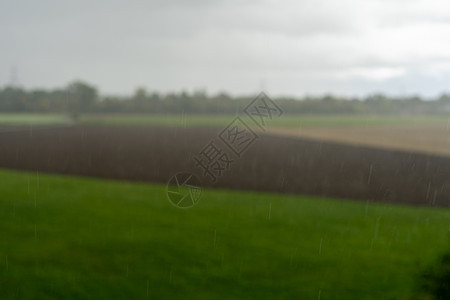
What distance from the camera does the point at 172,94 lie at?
49.9m

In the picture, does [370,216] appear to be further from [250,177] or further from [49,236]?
[250,177]

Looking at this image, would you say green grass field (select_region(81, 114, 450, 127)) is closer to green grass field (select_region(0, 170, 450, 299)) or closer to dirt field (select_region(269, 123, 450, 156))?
dirt field (select_region(269, 123, 450, 156))

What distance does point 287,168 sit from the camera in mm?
19250

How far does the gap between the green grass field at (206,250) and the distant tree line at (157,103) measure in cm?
3354

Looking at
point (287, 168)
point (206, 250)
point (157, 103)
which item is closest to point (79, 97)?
point (157, 103)

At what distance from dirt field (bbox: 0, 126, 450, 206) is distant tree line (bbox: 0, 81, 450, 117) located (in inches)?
702

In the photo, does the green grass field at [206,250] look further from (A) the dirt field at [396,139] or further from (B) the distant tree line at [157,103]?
(B) the distant tree line at [157,103]

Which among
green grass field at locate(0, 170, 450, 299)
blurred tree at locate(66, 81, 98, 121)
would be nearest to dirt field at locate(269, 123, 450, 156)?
Answer: green grass field at locate(0, 170, 450, 299)

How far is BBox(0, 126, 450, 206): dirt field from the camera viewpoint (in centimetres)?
1438

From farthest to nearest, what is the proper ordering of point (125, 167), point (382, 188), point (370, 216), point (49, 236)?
point (125, 167), point (382, 188), point (370, 216), point (49, 236)

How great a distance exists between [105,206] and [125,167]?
9.98 meters

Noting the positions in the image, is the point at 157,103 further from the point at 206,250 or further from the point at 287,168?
the point at 206,250

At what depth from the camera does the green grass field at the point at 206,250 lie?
4707mm

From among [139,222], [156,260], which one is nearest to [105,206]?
[139,222]
